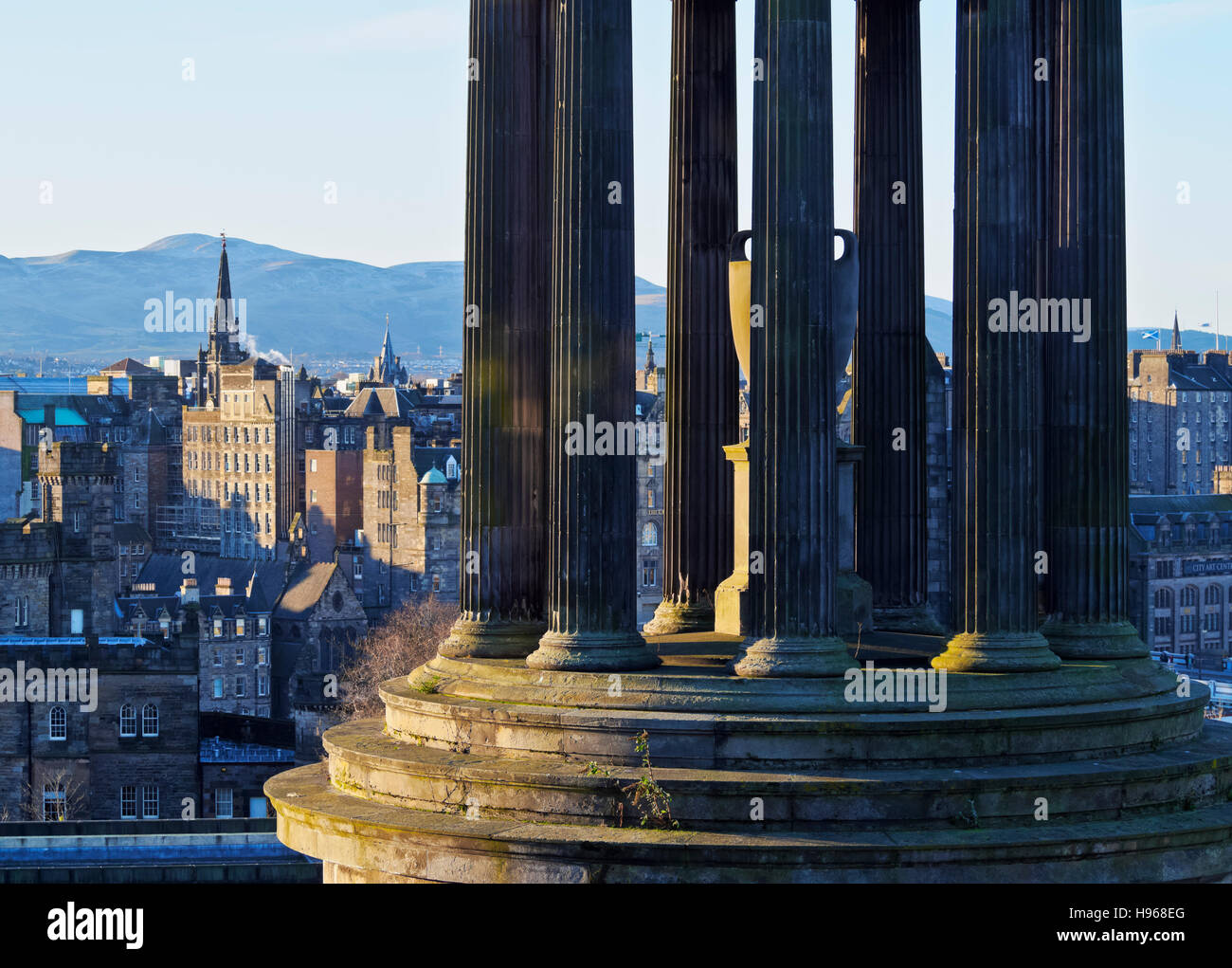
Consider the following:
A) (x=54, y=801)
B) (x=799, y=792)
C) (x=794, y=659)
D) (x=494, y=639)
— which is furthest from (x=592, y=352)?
(x=54, y=801)

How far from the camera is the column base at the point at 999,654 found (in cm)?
3972

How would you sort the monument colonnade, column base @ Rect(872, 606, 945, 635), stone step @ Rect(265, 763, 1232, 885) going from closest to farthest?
1. stone step @ Rect(265, 763, 1232, 885)
2. the monument colonnade
3. column base @ Rect(872, 606, 945, 635)

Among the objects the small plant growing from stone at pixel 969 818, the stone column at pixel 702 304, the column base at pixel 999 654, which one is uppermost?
the stone column at pixel 702 304

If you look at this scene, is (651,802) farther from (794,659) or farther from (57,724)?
(57,724)

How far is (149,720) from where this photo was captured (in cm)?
15438

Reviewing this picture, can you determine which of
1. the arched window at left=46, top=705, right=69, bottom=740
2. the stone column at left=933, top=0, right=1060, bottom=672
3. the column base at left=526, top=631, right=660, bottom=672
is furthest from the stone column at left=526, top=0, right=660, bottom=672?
the arched window at left=46, top=705, right=69, bottom=740

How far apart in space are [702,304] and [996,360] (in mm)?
8997

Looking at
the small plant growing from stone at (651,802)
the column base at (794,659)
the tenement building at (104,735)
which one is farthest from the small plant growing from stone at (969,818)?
the tenement building at (104,735)

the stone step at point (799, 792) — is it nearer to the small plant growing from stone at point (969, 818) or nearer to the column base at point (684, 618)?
the small plant growing from stone at point (969, 818)

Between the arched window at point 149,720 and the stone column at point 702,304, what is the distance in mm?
112032

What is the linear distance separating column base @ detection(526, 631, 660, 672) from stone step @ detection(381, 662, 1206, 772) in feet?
3.22

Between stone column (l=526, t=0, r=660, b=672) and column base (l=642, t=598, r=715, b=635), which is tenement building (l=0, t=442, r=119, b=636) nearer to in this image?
column base (l=642, t=598, r=715, b=635)

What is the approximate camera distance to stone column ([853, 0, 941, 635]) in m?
47.7

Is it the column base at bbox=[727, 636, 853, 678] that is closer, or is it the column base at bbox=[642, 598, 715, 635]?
the column base at bbox=[727, 636, 853, 678]
